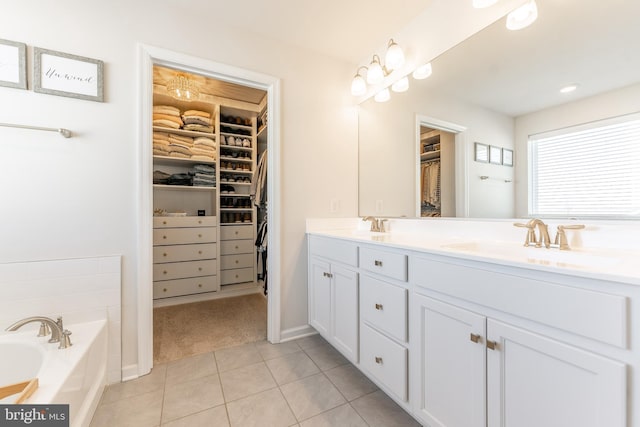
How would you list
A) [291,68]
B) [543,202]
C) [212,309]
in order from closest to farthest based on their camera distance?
[543,202] < [291,68] < [212,309]

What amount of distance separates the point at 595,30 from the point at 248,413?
2.37 m

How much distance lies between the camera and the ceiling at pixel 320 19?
166cm

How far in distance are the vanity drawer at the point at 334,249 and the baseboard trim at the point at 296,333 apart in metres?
0.66

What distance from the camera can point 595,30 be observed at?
41.6 inches

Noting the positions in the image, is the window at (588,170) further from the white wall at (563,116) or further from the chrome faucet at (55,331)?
the chrome faucet at (55,331)

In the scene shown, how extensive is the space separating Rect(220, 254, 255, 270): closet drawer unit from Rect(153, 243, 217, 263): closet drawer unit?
16 cm

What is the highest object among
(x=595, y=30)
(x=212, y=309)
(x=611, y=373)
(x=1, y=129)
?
(x=595, y=30)

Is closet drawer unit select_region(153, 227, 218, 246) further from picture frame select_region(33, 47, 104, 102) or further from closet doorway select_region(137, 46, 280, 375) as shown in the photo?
picture frame select_region(33, 47, 104, 102)

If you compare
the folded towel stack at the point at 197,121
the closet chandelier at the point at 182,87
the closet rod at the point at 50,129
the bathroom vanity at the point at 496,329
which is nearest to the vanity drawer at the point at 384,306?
the bathroom vanity at the point at 496,329

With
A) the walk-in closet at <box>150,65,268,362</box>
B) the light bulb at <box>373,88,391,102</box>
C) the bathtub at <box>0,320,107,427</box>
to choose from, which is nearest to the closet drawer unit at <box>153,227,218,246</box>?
the walk-in closet at <box>150,65,268,362</box>

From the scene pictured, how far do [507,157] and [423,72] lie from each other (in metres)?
0.85

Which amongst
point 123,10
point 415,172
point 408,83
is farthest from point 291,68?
point 415,172

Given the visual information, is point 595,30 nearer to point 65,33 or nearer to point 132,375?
point 65,33

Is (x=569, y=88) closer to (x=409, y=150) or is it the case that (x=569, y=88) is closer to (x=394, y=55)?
(x=409, y=150)
